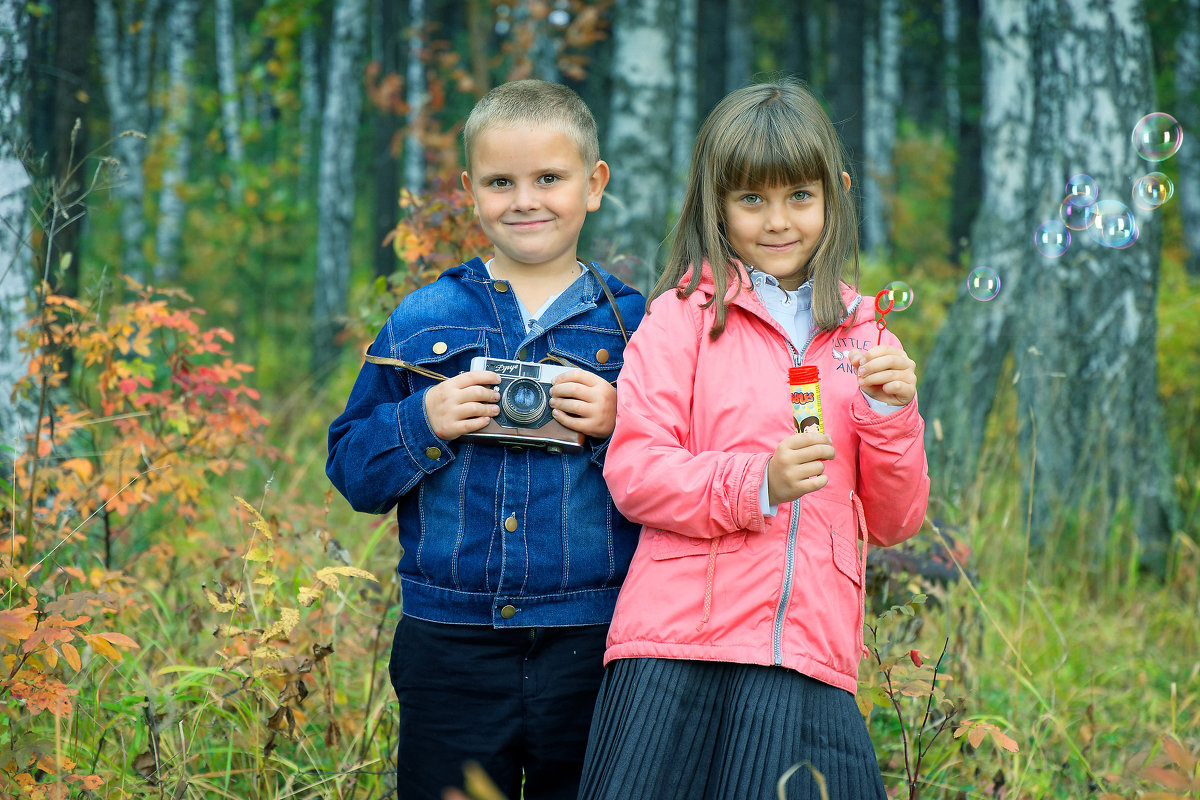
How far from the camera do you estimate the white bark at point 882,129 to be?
531 inches

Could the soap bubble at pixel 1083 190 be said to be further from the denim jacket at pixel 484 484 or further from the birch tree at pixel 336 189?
the birch tree at pixel 336 189

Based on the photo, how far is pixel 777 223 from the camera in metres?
1.91

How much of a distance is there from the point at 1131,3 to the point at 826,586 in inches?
155

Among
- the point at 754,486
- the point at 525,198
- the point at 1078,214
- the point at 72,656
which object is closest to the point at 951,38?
the point at 1078,214

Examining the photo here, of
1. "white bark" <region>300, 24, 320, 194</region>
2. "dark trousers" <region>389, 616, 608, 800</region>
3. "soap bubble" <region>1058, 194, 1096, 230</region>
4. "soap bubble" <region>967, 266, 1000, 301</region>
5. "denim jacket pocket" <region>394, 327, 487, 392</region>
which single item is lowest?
"dark trousers" <region>389, 616, 608, 800</region>

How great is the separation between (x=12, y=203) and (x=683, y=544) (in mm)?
2751

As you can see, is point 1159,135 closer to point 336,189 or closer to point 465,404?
point 465,404

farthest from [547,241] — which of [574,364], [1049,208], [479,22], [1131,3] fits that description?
[479,22]

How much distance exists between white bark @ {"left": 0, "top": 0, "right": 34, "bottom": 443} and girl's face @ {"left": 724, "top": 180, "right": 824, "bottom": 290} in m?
2.51

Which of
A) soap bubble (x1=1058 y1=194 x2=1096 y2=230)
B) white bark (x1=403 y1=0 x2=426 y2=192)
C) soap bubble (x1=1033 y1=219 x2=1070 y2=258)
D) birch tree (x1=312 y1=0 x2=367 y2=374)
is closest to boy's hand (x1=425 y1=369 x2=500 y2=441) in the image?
soap bubble (x1=1033 y1=219 x2=1070 y2=258)

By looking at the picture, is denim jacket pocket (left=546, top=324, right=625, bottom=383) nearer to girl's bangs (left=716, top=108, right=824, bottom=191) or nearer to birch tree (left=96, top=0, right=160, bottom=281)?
girl's bangs (left=716, top=108, right=824, bottom=191)

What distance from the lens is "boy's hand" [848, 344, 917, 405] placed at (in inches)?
68.1

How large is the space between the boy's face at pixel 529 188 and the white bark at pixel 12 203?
2.03 metres

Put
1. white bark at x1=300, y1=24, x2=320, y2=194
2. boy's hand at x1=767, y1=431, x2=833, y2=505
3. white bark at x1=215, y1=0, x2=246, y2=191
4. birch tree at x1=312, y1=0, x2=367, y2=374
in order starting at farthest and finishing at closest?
white bark at x1=300, y1=24, x2=320, y2=194, white bark at x1=215, y1=0, x2=246, y2=191, birch tree at x1=312, y1=0, x2=367, y2=374, boy's hand at x1=767, y1=431, x2=833, y2=505
